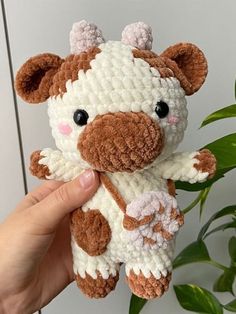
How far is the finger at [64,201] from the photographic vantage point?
519 mm

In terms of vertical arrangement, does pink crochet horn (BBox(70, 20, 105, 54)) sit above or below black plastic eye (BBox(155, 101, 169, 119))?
above

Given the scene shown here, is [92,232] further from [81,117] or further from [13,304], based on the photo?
[13,304]

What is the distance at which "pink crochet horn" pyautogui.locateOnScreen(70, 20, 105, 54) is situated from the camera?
523mm

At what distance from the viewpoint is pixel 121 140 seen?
46 cm

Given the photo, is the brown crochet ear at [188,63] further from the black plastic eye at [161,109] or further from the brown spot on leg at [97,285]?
the brown spot on leg at [97,285]

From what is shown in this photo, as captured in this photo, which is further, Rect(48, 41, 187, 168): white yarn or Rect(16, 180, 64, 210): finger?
Rect(16, 180, 64, 210): finger

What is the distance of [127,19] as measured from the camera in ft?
3.12

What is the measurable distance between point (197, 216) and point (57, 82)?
65cm

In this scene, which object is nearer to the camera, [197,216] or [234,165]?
Result: [234,165]

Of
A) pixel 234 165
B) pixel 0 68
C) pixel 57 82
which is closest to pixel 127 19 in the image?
pixel 0 68

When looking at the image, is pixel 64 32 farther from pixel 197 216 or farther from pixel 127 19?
pixel 197 216

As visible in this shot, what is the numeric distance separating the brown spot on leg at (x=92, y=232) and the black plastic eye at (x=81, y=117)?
97 millimetres

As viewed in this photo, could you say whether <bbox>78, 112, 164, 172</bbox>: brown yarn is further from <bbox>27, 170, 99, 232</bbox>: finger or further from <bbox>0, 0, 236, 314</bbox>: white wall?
<bbox>0, 0, 236, 314</bbox>: white wall

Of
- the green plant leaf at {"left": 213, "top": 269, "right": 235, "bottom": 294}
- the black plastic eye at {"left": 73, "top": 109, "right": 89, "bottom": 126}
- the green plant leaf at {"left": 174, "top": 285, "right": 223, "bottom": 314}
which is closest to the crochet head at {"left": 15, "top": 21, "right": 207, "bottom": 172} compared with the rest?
the black plastic eye at {"left": 73, "top": 109, "right": 89, "bottom": 126}
